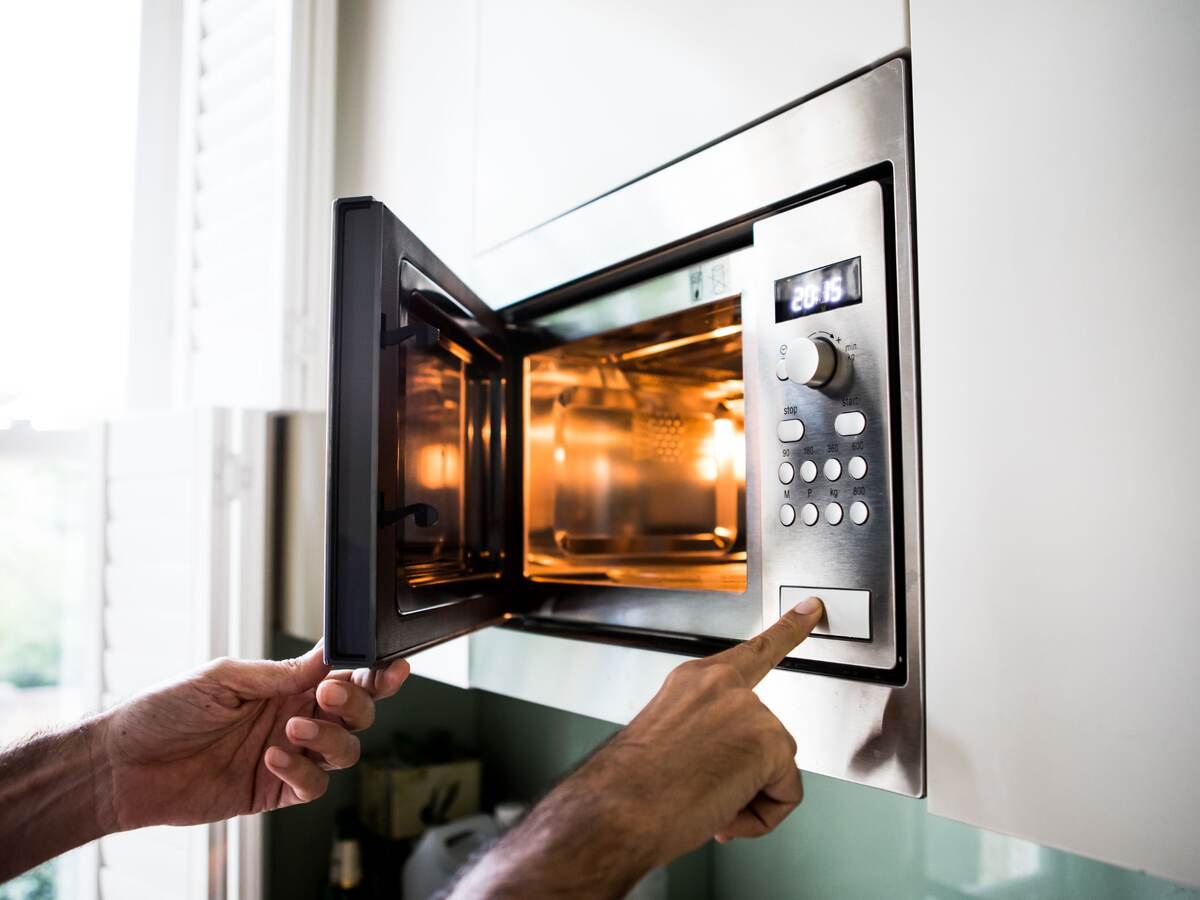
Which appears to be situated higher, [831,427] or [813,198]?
[813,198]

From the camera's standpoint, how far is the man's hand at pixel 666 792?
0.47 meters

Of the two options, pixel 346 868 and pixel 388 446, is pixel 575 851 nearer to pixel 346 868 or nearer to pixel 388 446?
pixel 388 446

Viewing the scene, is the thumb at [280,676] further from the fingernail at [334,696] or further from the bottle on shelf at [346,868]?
the bottle on shelf at [346,868]

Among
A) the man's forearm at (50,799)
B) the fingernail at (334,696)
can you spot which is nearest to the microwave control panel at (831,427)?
the fingernail at (334,696)

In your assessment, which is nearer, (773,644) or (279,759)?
(773,644)

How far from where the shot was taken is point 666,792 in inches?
19.5

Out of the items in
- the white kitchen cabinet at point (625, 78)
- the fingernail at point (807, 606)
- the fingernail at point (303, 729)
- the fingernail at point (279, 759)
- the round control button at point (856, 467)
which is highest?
the white kitchen cabinet at point (625, 78)

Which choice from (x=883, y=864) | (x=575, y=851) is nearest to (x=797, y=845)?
(x=883, y=864)

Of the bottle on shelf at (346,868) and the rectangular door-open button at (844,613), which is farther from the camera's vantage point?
the bottle on shelf at (346,868)

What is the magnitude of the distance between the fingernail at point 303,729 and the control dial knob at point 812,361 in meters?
0.54

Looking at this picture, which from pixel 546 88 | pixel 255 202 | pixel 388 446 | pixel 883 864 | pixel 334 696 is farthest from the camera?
pixel 255 202

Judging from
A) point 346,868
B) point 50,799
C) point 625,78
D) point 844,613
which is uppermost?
point 625,78

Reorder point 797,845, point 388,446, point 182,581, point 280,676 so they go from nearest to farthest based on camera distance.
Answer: point 388,446 < point 280,676 < point 797,845 < point 182,581

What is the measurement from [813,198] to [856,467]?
0.22 metres
